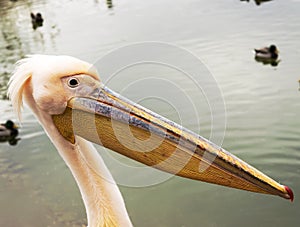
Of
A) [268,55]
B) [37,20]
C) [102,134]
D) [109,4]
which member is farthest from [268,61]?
[37,20]

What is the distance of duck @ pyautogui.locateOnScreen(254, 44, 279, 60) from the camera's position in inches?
297

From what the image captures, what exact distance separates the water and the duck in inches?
7.3

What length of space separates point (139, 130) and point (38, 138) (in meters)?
4.85

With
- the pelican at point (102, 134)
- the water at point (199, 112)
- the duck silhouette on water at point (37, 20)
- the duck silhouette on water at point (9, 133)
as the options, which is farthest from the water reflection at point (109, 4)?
the pelican at point (102, 134)

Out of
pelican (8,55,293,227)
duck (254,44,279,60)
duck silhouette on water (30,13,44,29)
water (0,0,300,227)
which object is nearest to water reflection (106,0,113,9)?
water (0,0,300,227)

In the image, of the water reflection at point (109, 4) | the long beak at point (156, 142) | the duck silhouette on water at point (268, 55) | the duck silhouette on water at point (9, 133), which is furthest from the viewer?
the water reflection at point (109, 4)

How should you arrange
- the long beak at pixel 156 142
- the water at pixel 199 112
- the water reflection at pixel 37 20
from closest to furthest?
the long beak at pixel 156 142 < the water at pixel 199 112 < the water reflection at pixel 37 20

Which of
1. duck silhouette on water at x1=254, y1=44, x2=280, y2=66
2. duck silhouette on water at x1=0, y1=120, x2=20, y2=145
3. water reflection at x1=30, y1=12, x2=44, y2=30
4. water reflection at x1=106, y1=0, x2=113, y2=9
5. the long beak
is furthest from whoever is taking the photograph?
water reflection at x1=106, y1=0, x2=113, y2=9

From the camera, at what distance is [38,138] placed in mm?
6270

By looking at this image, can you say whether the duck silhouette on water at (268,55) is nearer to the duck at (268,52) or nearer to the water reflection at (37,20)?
the duck at (268,52)

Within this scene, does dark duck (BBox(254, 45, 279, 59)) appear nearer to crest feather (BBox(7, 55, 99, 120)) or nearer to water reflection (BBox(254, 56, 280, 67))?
water reflection (BBox(254, 56, 280, 67))

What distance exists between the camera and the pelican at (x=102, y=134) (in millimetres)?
1700

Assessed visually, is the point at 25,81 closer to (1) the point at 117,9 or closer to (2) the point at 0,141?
(2) the point at 0,141

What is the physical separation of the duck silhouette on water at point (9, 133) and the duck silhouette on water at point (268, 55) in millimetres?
4621
